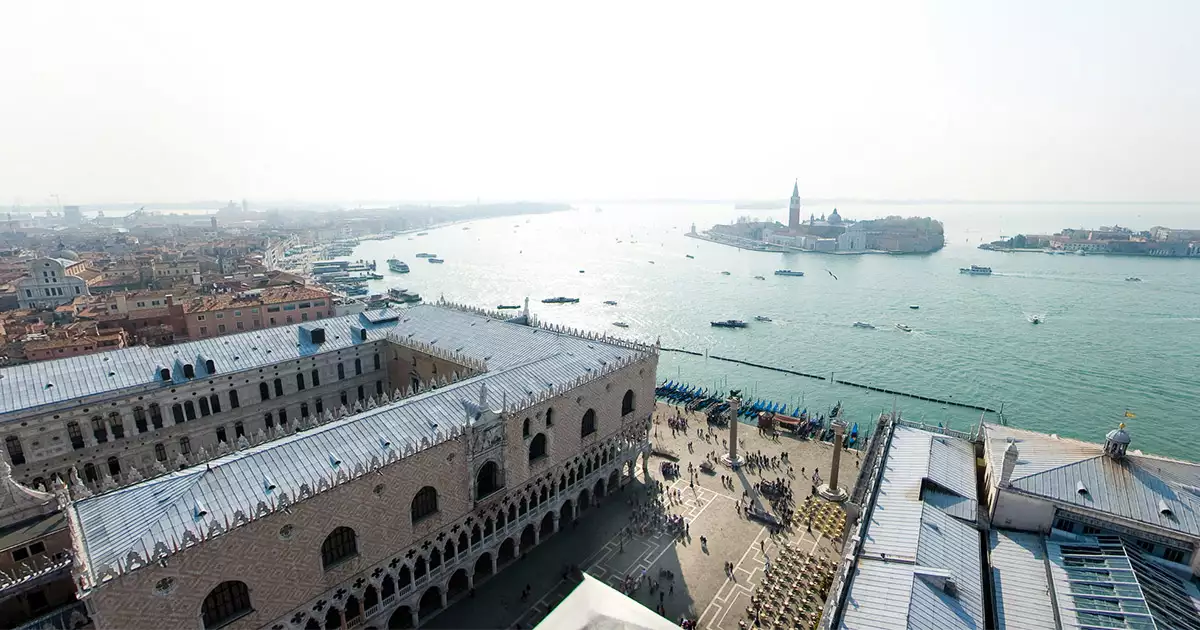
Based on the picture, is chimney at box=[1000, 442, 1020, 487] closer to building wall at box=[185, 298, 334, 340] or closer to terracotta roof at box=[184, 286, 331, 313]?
building wall at box=[185, 298, 334, 340]

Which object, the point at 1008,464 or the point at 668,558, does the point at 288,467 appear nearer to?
the point at 668,558

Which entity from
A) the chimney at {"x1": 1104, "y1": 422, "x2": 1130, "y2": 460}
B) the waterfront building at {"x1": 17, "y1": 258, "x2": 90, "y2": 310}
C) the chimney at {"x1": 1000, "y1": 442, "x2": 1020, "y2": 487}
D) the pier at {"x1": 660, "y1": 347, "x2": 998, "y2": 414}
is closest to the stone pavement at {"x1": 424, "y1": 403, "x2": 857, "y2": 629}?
the chimney at {"x1": 1000, "y1": 442, "x2": 1020, "y2": 487}

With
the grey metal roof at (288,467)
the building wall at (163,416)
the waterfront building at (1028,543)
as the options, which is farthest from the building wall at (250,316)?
the waterfront building at (1028,543)

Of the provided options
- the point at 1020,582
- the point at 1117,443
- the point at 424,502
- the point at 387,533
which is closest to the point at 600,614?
the point at 387,533

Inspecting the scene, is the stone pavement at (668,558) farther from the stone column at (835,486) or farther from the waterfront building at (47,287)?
the waterfront building at (47,287)

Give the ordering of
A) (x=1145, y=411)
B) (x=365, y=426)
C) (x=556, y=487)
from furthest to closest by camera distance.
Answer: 1. (x=1145, y=411)
2. (x=556, y=487)
3. (x=365, y=426)

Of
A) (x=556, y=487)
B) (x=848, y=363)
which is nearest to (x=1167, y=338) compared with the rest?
(x=848, y=363)

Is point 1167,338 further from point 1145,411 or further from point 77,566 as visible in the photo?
point 77,566

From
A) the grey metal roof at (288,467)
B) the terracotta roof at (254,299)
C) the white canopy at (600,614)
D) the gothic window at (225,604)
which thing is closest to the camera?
the white canopy at (600,614)
